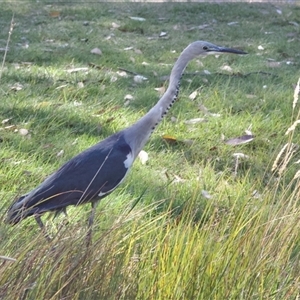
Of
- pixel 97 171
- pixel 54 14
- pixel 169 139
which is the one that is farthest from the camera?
pixel 54 14

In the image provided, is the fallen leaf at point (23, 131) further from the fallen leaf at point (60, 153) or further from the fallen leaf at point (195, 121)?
the fallen leaf at point (195, 121)

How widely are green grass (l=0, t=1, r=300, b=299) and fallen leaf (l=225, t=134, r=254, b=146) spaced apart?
0.04 m

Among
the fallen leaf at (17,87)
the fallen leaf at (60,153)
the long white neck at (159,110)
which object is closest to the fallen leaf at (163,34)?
the fallen leaf at (17,87)

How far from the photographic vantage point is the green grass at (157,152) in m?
2.56

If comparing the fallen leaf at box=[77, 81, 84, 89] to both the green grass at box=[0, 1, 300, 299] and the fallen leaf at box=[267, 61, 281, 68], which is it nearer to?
the green grass at box=[0, 1, 300, 299]

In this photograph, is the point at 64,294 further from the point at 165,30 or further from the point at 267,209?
the point at 165,30

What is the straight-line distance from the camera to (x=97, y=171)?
126 inches

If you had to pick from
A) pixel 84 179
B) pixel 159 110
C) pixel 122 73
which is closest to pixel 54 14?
pixel 122 73

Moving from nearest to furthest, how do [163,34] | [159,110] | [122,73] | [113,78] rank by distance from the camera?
[159,110]
[113,78]
[122,73]
[163,34]

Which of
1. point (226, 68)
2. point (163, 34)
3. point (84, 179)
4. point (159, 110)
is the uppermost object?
point (159, 110)

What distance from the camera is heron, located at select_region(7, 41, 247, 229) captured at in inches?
124

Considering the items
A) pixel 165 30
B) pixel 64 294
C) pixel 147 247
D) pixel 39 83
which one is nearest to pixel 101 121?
pixel 39 83

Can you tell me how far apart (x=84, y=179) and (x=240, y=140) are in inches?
71.5

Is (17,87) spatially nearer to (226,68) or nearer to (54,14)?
(226,68)
